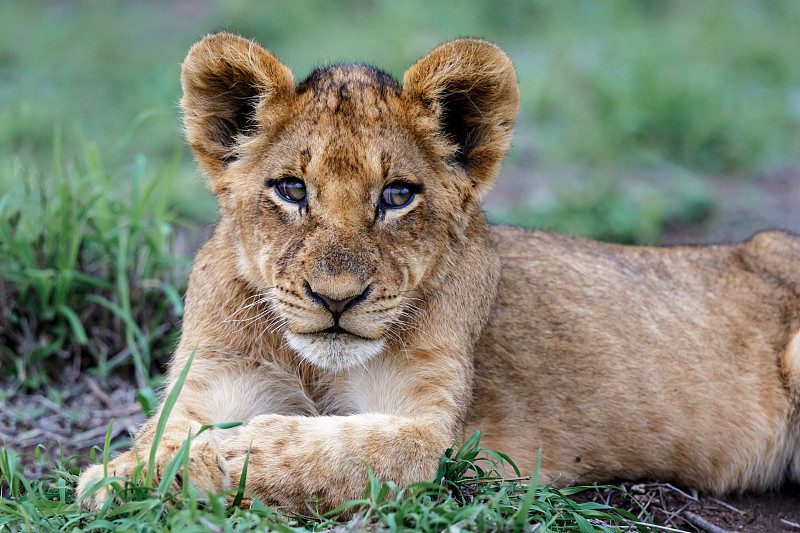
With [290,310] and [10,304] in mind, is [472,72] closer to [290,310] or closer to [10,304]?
[290,310]

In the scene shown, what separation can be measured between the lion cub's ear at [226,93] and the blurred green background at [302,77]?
0.58m

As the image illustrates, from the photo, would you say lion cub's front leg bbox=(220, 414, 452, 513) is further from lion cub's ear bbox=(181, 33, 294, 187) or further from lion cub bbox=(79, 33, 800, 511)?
lion cub's ear bbox=(181, 33, 294, 187)

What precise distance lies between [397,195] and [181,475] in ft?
3.98

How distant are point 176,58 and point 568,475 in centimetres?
956

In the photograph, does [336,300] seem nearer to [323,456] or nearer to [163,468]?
[323,456]

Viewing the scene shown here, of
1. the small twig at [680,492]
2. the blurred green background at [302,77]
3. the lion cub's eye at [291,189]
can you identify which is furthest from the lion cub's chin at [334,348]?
the small twig at [680,492]

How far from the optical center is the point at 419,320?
11.3ft

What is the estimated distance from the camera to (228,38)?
3.44 metres

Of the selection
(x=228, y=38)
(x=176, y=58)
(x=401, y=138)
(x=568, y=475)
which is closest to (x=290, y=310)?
(x=401, y=138)

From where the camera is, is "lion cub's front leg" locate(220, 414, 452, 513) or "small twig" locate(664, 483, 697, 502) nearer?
"lion cub's front leg" locate(220, 414, 452, 513)

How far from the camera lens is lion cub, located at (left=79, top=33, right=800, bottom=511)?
309 cm

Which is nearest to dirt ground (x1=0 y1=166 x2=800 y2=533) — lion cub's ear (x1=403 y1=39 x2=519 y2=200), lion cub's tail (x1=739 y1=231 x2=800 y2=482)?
lion cub's tail (x1=739 y1=231 x2=800 y2=482)

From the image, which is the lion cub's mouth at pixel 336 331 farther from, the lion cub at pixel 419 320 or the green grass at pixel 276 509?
the green grass at pixel 276 509

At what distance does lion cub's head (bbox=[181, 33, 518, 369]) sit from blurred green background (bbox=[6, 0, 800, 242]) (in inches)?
150
